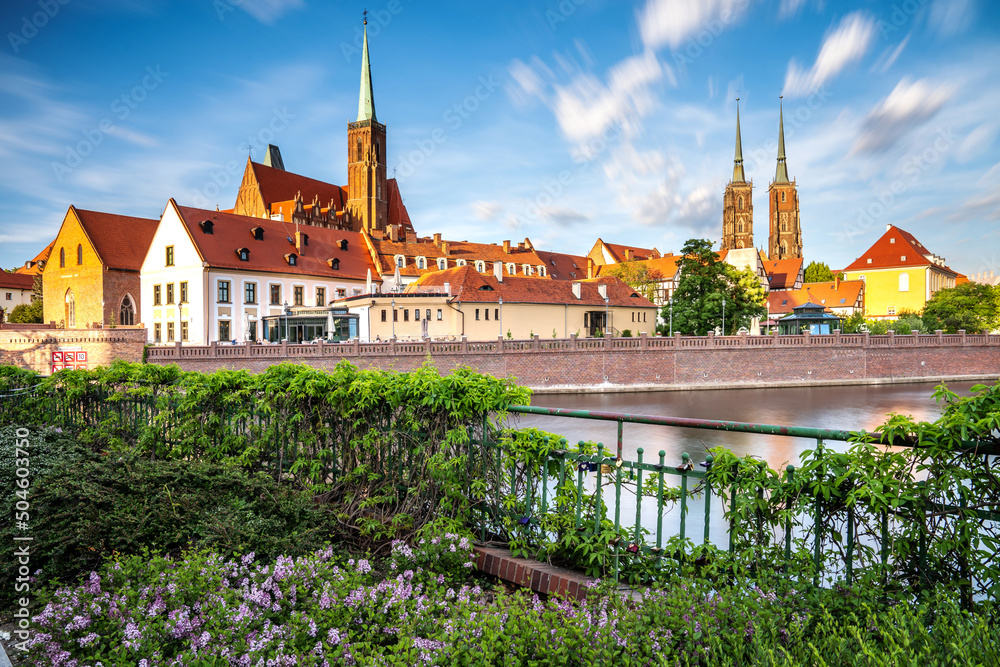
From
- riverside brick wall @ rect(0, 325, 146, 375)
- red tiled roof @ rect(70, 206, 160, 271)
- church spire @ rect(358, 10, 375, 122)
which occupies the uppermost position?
church spire @ rect(358, 10, 375, 122)

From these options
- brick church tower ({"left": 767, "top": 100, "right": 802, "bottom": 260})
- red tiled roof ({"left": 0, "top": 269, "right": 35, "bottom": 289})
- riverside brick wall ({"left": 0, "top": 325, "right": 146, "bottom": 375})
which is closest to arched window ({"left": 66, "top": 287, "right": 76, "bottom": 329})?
riverside brick wall ({"left": 0, "top": 325, "right": 146, "bottom": 375})

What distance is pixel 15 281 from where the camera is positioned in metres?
84.2

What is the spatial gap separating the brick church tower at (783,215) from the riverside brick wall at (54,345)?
11411cm

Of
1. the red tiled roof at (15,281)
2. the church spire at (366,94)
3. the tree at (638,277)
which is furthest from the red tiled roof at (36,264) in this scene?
the tree at (638,277)

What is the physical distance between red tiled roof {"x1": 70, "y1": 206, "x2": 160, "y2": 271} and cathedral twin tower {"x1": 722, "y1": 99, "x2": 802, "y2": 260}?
98005 millimetres

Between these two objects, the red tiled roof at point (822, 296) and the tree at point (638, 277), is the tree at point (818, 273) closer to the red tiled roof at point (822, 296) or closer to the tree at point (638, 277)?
the red tiled roof at point (822, 296)

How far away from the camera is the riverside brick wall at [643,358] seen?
38.5m

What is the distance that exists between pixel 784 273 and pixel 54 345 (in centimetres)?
10045

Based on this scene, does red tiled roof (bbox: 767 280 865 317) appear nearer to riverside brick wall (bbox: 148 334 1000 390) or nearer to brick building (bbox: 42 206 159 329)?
riverside brick wall (bbox: 148 334 1000 390)

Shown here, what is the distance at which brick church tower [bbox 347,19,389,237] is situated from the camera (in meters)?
83.9

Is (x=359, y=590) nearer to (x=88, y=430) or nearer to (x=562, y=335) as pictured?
(x=88, y=430)

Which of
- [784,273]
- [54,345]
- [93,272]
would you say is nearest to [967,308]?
[784,273]

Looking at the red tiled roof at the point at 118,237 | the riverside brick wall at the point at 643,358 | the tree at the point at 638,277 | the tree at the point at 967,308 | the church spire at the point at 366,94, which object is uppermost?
the church spire at the point at 366,94

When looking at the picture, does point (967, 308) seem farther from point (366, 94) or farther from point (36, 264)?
point (36, 264)
